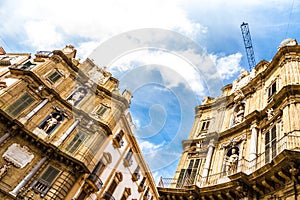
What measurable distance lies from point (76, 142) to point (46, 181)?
489 cm

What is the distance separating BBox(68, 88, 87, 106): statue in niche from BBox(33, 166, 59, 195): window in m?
8.45

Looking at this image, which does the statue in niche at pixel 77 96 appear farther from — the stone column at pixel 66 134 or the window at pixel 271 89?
the window at pixel 271 89

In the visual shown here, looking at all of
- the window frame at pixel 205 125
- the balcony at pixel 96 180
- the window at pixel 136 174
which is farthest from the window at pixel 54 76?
the window frame at pixel 205 125

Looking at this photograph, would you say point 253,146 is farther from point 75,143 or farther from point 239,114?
point 75,143

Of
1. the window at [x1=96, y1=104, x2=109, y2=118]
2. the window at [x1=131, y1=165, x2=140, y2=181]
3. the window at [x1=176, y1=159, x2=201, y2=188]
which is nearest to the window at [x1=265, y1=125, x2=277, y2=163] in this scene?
the window at [x1=176, y1=159, x2=201, y2=188]

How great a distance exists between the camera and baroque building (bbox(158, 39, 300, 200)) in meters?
12.0

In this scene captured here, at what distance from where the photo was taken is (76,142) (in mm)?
25938

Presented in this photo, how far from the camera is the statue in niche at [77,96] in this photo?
29359 millimetres

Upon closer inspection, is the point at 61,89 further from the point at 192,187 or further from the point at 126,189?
the point at 192,187

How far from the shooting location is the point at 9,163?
21.1m

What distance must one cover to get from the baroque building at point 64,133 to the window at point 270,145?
356 inches

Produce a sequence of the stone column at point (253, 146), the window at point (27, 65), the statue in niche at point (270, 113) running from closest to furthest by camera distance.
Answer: the stone column at point (253, 146)
the statue in niche at point (270, 113)
the window at point (27, 65)

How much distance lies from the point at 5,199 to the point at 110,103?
618 inches

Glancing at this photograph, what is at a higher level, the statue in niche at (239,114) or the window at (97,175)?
the statue in niche at (239,114)
